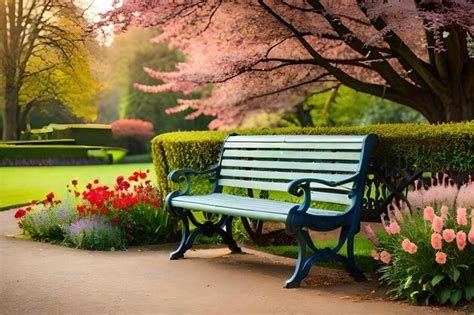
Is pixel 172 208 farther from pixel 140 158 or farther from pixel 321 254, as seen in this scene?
pixel 140 158

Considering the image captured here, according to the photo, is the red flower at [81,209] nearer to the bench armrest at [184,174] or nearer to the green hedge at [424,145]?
the bench armrest at [184,174]

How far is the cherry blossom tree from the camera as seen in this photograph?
29.1 ft

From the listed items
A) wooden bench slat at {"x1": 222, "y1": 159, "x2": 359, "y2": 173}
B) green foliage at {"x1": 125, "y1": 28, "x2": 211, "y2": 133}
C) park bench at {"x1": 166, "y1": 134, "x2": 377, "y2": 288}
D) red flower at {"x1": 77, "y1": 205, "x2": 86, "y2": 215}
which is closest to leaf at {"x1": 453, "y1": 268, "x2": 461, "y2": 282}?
park bench at {"x1": 166, "y1": 134, "x2": 377, "y2": 288}

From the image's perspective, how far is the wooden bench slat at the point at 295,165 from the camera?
5.77m

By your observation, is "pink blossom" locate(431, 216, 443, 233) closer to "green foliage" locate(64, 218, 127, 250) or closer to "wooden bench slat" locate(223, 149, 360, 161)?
"wooden bench slat" locate(223, 149, 360, 161)

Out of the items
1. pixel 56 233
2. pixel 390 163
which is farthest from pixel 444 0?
pixel 56 233

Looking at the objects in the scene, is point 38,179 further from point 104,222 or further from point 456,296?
point 456,296

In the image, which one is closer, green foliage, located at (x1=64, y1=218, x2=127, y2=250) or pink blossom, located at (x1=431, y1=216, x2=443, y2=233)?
pink blossom, located at (x1=431, y1=216, x2=443, y2=233)

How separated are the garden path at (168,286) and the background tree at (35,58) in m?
1.28

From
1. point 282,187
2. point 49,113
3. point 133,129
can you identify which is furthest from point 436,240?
point 133,129

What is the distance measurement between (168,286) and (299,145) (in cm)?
168

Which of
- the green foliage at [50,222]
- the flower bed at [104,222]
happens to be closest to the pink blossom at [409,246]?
the flower bed at [104,222]

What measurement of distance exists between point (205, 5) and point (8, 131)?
375 cm

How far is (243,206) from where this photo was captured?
234 inches
